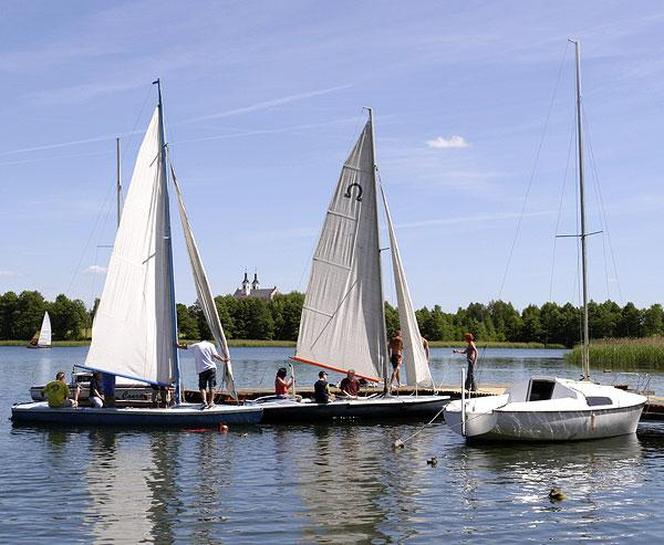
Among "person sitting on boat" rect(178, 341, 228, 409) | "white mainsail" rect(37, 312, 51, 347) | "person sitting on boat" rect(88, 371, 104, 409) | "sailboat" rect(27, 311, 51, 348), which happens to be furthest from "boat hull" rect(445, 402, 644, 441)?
"white mainsail" rect(37, 312, 51, 347)

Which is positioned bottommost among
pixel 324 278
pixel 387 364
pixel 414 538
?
pixel 414 538

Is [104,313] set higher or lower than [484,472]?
higher

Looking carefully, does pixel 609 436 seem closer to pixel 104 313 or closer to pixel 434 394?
pixel 434 394

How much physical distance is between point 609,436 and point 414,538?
13.2 m

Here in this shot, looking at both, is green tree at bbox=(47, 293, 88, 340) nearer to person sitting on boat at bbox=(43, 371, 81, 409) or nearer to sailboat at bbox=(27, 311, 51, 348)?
sailboat at bbox=(27, 311, 51, 348)

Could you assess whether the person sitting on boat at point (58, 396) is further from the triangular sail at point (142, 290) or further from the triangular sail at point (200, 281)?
the triangular sail at point (200, 281)

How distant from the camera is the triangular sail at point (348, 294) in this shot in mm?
31938

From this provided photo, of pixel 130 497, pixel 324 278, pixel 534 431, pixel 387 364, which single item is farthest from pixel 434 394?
Answer: pixel 130 497

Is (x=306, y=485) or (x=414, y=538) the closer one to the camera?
(x=414, y=538)

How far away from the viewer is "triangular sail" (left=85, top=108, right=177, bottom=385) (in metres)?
29.5

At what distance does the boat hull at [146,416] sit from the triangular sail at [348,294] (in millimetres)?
3940

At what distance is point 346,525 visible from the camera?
16.6m

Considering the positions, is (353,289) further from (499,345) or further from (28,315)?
(28,315)

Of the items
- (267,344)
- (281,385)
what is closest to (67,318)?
(267,344)
